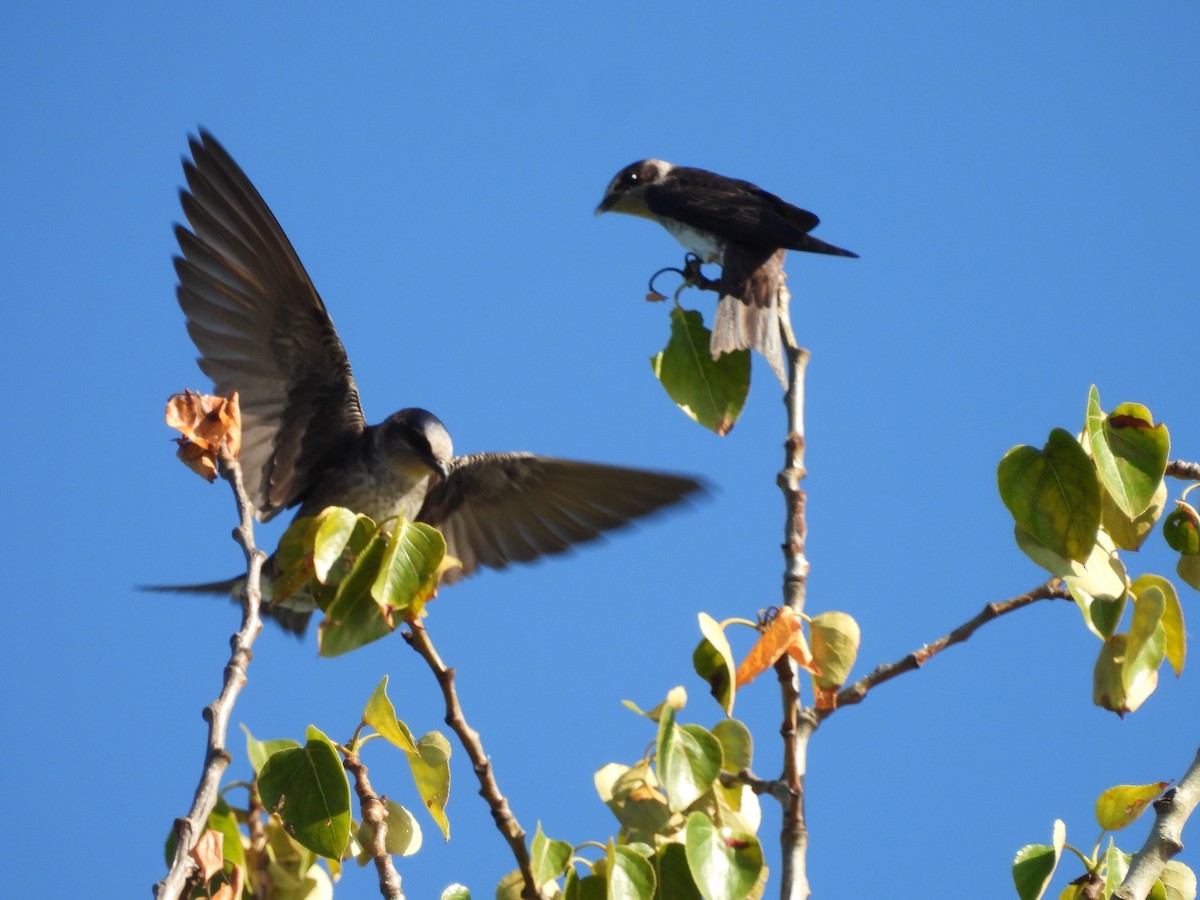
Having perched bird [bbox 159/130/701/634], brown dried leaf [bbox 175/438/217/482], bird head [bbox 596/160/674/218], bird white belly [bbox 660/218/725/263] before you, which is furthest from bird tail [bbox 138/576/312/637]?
bird head [bbox 596/160/674/218]

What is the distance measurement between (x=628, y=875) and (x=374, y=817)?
68 cm

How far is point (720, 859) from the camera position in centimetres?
248

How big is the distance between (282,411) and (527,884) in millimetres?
3227

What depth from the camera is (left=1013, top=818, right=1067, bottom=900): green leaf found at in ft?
8.68

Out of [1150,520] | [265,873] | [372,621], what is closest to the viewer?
[372,621]

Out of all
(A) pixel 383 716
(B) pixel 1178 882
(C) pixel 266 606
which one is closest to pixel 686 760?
(A) pixel 383 716

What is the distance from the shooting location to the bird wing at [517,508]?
5289 millimetres

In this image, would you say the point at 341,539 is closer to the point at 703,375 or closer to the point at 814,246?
the point at 703,375

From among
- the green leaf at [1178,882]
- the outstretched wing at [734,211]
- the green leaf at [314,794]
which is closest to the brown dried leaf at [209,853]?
the green leaf at [314,794]

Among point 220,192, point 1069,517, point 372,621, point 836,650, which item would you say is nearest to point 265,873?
point 372,621

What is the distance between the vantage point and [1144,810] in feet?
9.34

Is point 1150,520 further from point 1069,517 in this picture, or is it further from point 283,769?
point 283,769

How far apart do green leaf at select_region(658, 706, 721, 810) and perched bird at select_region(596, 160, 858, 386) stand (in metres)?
1.27

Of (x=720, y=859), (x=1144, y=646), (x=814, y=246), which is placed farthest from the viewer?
(x=814, y=246)
